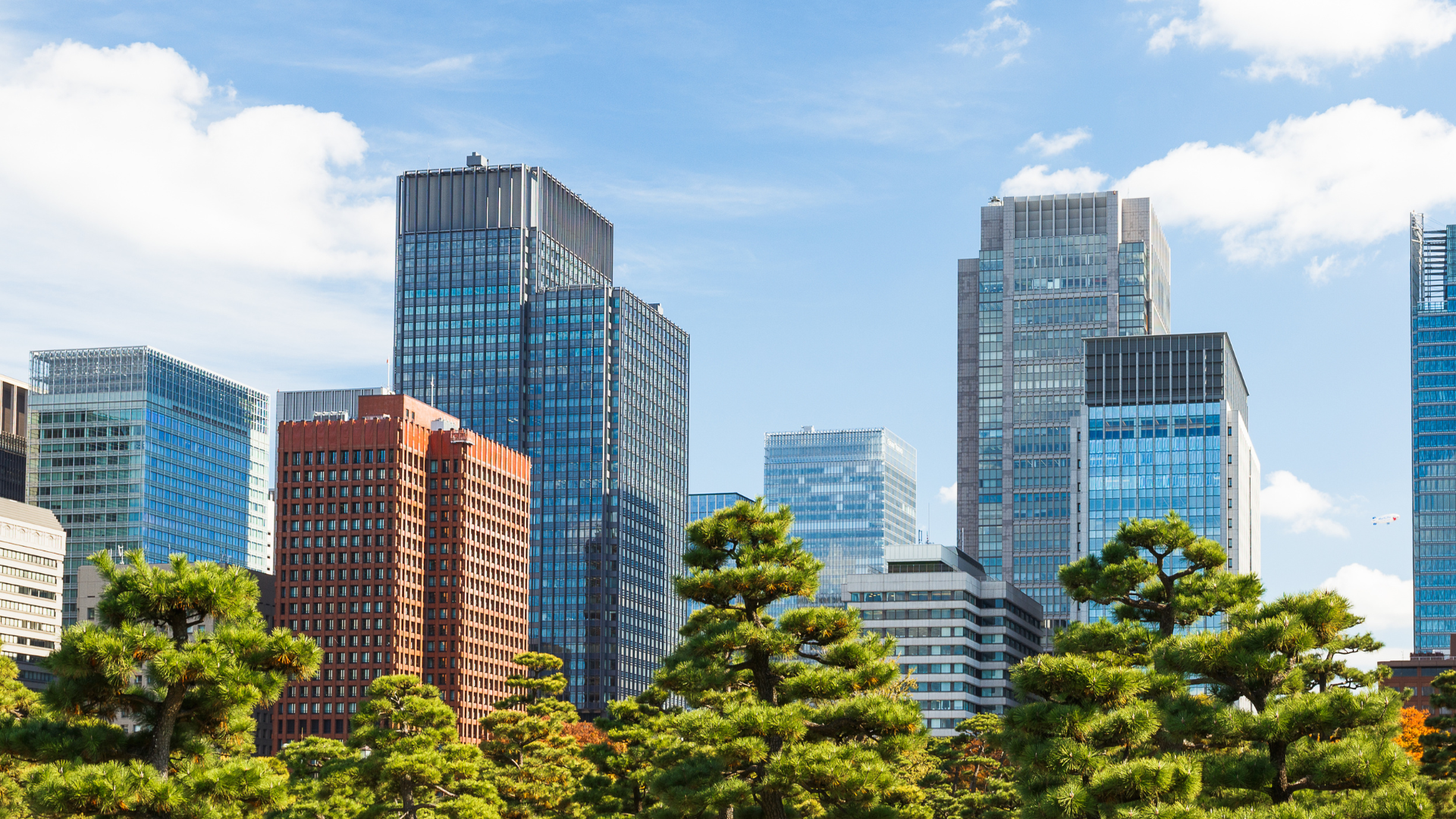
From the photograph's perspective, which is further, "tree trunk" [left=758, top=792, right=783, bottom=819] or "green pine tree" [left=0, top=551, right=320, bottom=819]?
"tree trunk" [left=758, top=792, right=783, bottom=819]

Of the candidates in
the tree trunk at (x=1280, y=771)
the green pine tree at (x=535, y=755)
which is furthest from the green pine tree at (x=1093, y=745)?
the green pine tree at (x=535, y=755)

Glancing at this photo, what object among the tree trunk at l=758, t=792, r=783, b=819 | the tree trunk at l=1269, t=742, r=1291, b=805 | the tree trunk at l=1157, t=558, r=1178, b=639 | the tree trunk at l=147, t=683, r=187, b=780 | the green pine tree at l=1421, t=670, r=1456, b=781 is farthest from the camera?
the green pine tree at l=1421, t=670, r=1456, b=781

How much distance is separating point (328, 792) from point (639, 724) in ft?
65.4

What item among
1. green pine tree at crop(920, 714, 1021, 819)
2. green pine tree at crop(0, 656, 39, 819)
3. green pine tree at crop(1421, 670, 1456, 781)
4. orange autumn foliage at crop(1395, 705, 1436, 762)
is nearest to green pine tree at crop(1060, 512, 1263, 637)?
green pine tree at crop(0, 656, 39, 819)

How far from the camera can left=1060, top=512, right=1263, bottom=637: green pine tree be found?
5159 cm

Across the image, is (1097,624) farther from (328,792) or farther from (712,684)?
(328,792)

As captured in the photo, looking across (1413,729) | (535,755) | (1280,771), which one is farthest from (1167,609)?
(1413,729)

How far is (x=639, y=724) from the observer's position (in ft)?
286

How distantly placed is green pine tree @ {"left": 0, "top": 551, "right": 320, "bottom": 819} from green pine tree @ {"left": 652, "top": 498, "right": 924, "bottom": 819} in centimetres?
1430

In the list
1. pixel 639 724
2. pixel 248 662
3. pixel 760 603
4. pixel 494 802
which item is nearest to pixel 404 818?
pixel 494 802

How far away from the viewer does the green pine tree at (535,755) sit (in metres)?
91.8

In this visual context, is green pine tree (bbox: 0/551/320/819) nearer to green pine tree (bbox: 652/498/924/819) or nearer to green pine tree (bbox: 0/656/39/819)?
green pine tree (bbox: 0/656/39/819)

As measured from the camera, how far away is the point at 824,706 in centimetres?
4762

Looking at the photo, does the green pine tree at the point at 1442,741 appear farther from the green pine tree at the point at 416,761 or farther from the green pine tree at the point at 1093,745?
the green pine tree at the point at 416,761
